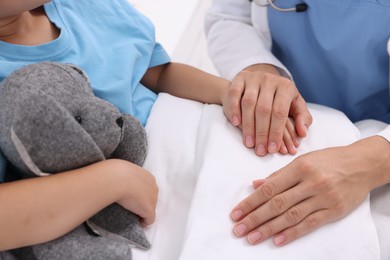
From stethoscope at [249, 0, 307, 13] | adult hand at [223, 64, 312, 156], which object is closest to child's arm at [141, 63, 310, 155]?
adult hand at [223, 64, 312, 156]

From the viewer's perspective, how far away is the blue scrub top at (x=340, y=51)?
99cm

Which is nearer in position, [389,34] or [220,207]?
[220,207]

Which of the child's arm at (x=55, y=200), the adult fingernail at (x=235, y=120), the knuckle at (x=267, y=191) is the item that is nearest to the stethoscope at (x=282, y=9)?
the adult fingernail at (x=235, y=120)

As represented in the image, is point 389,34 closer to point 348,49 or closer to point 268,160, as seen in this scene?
point 348,49

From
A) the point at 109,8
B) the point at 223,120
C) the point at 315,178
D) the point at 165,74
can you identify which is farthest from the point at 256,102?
the point at 109,8

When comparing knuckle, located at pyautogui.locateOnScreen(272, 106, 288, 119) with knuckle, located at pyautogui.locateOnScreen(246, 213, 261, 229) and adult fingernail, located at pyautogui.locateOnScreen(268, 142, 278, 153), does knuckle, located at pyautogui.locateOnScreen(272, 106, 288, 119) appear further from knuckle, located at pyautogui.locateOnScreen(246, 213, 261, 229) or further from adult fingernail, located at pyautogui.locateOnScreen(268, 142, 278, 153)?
knuckle, located at pyautogui.locateOnScreen(246, 213, 261, 229)

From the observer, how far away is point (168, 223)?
0.83m

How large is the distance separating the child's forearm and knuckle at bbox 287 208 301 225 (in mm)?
326

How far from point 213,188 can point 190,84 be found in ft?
1.22

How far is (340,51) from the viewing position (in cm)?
104

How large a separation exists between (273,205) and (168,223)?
190mm

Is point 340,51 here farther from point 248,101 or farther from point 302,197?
point 302,197

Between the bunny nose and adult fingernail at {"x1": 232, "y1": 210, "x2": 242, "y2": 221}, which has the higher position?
the bunny nose

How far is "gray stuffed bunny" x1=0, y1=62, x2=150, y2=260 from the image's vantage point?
667 mm
